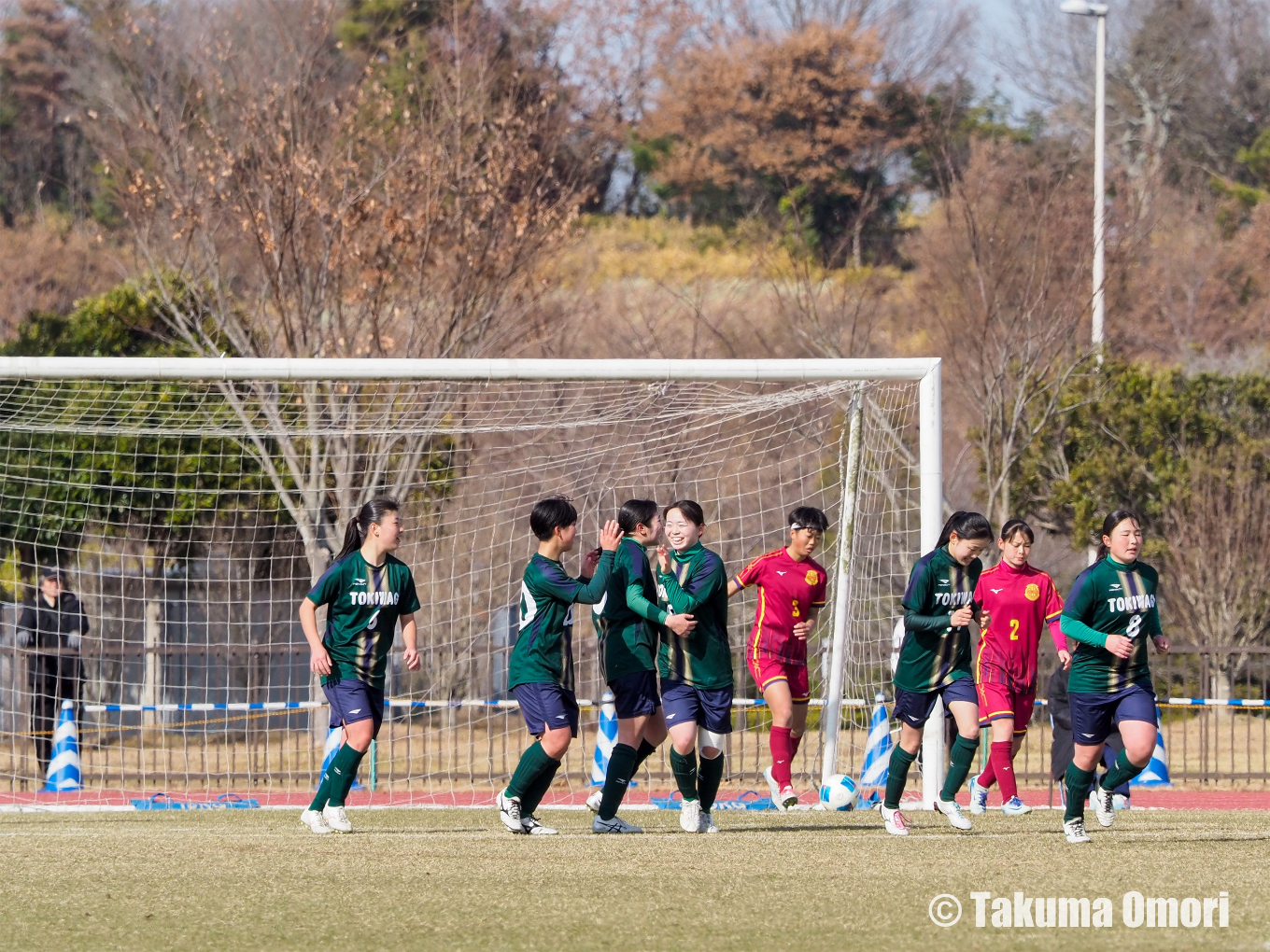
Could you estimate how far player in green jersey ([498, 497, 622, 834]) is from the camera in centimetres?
780

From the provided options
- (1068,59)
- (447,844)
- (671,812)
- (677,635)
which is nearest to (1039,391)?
(671,812)

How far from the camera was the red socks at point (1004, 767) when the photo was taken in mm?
9727

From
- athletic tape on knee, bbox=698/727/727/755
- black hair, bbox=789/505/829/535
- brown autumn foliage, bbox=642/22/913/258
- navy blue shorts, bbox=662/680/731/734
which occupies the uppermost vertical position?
brown autumn foliage, bbox=642/22/913/258

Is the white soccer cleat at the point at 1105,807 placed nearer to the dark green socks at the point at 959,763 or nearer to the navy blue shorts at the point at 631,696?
the dark green socks at the point at 959,763

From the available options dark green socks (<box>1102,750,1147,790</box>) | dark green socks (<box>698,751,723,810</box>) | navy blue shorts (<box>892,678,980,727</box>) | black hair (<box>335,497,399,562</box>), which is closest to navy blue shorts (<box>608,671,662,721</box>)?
dark green socks (<box>698,751,723,810</box>)

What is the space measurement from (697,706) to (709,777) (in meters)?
0.49

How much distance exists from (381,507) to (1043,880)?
3.82 meters

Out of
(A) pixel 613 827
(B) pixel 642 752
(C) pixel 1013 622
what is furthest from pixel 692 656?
(C) pixel 1013 622

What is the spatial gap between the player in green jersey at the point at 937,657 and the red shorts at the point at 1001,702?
160cm

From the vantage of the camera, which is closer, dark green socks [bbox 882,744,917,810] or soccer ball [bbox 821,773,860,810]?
dark green socks [bbox 882,744,917,810]

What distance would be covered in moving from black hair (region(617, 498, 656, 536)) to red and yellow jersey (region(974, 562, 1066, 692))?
281 centimetres

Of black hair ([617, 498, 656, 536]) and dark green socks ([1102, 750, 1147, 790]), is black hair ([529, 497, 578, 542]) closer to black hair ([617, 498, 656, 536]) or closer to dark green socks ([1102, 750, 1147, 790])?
black hair ([617, 498, 656, 536])

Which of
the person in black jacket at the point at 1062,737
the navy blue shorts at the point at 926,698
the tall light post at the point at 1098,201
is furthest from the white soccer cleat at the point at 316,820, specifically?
the tall light post at the point at 1098,201

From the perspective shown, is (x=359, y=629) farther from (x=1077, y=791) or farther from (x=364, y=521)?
(x=1077, y=791)
